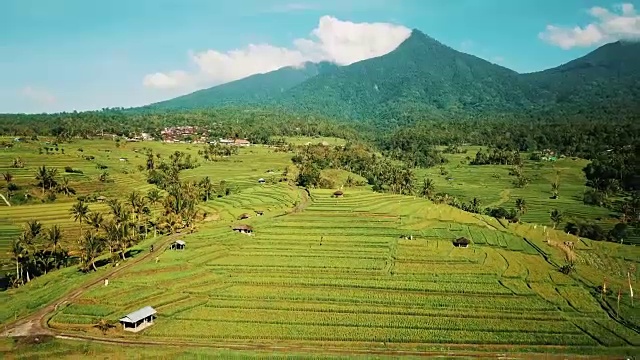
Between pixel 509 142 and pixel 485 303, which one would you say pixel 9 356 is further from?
pixel 509 142

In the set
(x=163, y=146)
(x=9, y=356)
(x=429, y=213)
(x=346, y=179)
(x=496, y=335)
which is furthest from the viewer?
(x=163, y=146)

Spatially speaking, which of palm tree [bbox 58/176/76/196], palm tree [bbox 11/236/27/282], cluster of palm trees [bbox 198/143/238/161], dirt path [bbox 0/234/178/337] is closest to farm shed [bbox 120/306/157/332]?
dirt path [bbox 0/234/178/337]

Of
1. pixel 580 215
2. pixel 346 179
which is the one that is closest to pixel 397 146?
pixel 346 179

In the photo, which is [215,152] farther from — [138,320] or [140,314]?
[138,320]

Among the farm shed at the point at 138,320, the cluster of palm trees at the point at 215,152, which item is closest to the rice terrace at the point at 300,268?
the farm shed at the point at 138,320

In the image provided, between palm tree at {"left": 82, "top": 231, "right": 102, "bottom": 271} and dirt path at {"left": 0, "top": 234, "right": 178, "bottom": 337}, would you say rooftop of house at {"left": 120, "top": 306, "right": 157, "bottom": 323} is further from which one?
palm tree at {"left": 82, "top": 231, "right": 102, "bottom": 271}

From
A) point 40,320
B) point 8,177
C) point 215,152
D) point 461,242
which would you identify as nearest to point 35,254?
point 40,320
